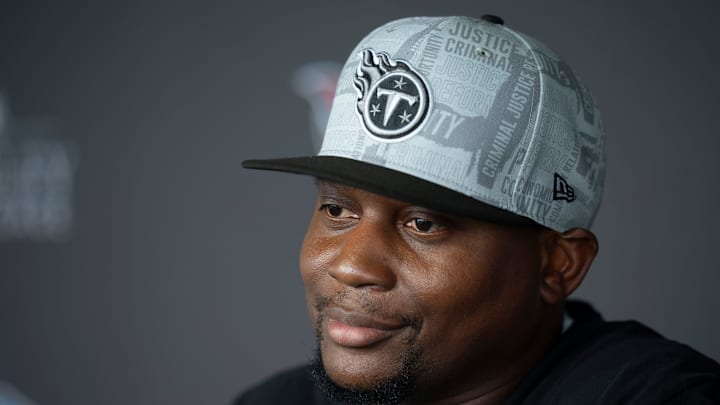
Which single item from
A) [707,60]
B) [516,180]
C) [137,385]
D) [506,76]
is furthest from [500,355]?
[137,385]

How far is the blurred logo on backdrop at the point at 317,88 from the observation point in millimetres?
2736

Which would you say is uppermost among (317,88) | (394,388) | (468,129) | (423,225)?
(468,129)

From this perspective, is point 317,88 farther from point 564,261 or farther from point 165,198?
point 564,261

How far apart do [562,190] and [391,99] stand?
11.3 inches

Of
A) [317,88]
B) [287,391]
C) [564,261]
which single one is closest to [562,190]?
[564,261]

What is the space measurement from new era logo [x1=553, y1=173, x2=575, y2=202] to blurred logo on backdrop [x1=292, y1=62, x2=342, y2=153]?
1.59 meters

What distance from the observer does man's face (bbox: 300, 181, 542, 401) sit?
113cm

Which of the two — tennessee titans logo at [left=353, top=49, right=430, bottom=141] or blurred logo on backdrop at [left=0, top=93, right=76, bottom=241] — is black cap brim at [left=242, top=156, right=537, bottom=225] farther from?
blurred logo on backdrop at [left=0, top=93, right=76, bottom=241]

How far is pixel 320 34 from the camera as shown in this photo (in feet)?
9.12

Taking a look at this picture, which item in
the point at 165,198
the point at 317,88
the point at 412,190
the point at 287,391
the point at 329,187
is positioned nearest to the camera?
the point at 412,190

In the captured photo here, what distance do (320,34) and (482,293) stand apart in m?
1.80

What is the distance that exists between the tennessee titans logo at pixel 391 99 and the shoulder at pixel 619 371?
17.2 inches

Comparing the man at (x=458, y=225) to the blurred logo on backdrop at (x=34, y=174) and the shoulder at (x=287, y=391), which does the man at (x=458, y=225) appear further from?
the blurred logo on backdrop at (x=34, y=174)

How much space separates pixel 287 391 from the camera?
1.62m
